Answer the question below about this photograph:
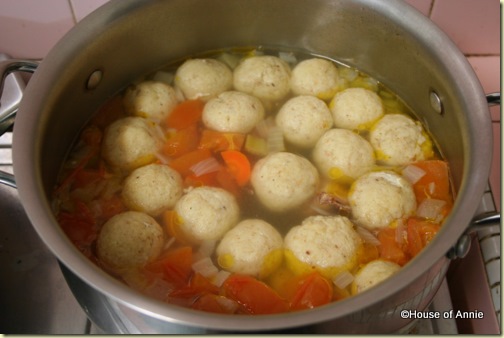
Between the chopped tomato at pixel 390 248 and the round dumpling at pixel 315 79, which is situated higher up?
the round dumpling at pixel 315 79

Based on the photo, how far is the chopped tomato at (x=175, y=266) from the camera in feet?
3.62

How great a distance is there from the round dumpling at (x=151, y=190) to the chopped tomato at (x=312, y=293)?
358mm

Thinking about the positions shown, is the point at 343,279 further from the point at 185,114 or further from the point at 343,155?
the point at 185,114

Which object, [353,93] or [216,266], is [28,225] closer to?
[216,266]

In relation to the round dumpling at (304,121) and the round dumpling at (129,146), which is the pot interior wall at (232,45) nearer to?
the round dumpling at (129,146)

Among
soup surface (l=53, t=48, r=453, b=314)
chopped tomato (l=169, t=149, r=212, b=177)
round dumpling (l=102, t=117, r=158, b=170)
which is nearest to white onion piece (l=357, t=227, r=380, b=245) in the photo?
soup surface (l=53, t=48, r=453, b=314)

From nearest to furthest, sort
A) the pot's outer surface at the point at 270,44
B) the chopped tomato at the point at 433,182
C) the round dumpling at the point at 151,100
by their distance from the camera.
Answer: the pot's outer surface at the point at 270,44, the chopped tomato at the point at 433,182, the round dumpling at the point at 151,100

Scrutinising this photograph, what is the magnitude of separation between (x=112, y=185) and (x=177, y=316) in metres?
0.58

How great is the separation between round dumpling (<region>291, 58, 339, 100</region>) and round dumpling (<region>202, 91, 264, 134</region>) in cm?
14

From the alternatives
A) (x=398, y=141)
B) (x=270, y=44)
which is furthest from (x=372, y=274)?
(x=270, y=44)

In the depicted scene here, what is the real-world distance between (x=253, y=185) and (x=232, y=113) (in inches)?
7.9

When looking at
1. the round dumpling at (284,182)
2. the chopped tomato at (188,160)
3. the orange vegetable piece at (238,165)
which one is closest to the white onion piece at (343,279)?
the round dumpling at (284,182)

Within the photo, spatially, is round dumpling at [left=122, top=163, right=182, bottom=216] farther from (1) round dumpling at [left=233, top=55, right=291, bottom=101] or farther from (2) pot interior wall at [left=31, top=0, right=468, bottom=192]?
(1) round dumpling at [left=233, top=55, right=291, bottom=101]

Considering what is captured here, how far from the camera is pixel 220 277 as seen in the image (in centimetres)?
110
